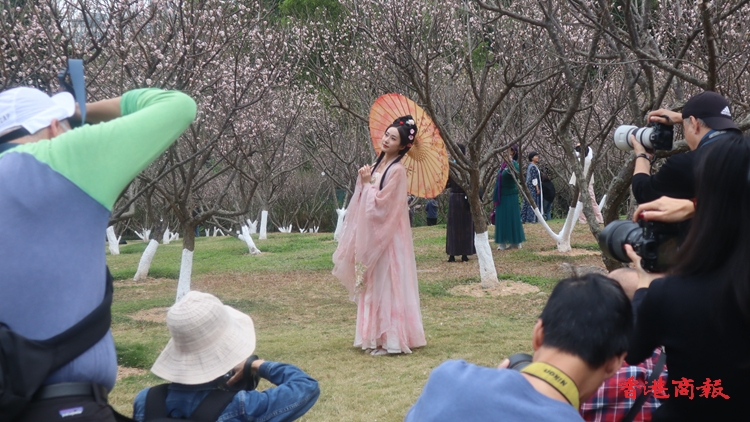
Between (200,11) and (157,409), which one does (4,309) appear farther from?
(200,11)

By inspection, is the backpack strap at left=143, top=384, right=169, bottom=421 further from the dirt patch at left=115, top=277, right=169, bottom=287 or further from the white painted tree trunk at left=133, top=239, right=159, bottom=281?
the white painted tree trunk at left=133, top=239, right=159, bottom=281

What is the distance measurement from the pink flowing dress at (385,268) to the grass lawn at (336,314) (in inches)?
8.1

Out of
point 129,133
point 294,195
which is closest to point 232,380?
point 129,133

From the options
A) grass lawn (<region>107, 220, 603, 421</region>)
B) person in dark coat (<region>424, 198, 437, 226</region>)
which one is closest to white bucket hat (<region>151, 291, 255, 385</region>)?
grass lawn (<region>107, 220, 603, 421</region>)

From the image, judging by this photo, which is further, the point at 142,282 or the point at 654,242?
the point at 142,282

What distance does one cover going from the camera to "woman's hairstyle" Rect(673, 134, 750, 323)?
6.12 ft

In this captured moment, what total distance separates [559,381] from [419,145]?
522 centimetres

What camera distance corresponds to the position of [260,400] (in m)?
2.25

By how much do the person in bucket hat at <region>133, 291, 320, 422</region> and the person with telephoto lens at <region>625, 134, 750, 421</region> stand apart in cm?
103

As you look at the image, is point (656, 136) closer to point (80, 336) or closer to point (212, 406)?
point (212, 406)

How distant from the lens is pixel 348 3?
452 inches

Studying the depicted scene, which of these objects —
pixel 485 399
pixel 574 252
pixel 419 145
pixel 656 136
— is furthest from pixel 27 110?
pixel 574 252

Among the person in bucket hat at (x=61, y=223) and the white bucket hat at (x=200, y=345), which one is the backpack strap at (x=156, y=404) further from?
the person in bucket hat at (x=61, y=223)

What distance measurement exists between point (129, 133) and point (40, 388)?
2.18 feet
